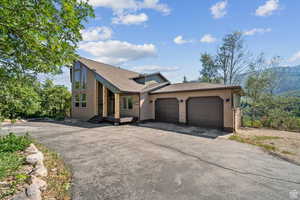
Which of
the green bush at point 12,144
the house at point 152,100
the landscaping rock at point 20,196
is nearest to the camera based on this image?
the landscaping rock at point 20,196

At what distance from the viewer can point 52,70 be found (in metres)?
3.73

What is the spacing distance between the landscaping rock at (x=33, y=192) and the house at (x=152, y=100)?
901cm

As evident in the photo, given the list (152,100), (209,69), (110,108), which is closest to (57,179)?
(152,100)

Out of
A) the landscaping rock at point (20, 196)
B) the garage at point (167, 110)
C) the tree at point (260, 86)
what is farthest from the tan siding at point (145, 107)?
the landscaping rock at point (20, 196)

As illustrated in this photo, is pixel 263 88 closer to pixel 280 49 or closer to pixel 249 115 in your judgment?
pixel 249 115

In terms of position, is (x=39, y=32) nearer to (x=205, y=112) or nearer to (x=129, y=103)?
(x=205, y=112)

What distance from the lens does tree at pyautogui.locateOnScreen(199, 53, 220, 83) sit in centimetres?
2198

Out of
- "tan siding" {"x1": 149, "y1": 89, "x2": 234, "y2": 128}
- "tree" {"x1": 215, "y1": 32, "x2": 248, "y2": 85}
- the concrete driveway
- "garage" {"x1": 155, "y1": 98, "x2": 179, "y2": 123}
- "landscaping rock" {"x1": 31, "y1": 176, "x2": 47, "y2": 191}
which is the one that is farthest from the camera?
"tree" {"x1": 215, "y1": 32, "x2": 248, "y2": 85}

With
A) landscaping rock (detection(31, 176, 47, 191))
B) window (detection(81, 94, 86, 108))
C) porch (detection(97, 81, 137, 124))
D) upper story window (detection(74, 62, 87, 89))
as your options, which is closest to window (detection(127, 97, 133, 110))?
porch (detection(97, 81, 137, 124))

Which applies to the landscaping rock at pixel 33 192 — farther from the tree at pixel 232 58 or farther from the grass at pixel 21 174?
the tree at pixel 232 58

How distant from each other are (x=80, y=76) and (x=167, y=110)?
10596 mm

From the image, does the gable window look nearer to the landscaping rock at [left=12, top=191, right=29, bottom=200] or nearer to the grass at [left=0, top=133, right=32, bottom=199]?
the grass at [left=0, top=133, right=32, bottom=199]

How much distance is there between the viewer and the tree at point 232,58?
63.3ft

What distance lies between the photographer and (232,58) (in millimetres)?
20203
